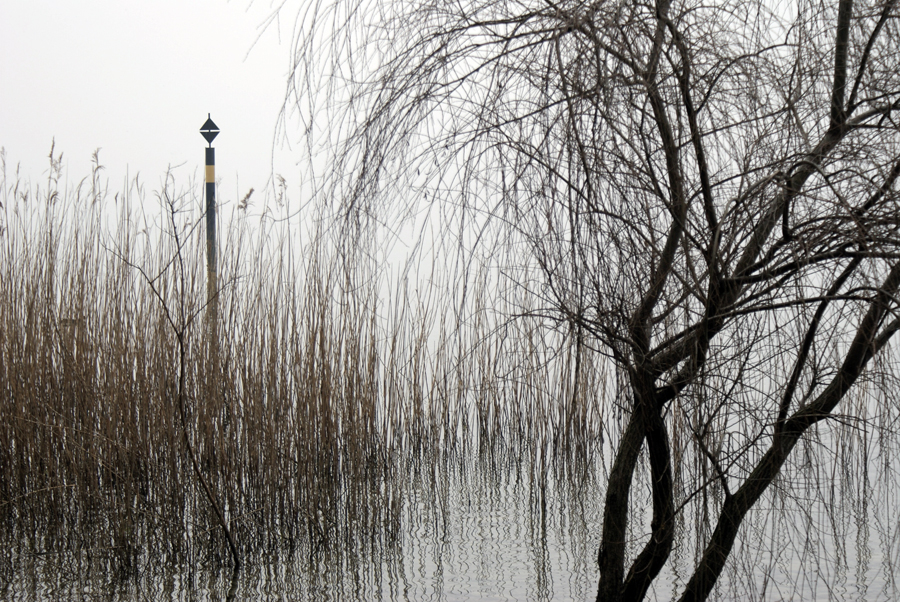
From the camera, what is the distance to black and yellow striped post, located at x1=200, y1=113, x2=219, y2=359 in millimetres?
2412

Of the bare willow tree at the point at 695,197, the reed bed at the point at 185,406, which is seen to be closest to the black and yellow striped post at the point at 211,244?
the reed bed at the point at 185,406

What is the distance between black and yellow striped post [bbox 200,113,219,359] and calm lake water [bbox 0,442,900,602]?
2.20ft

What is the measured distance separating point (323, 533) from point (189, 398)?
2.04ft

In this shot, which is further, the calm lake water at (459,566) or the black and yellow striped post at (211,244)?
the black and yellow striped post at (211,244)

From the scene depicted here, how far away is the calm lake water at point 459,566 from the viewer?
78.4 inches

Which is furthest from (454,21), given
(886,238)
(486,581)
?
(486,581)

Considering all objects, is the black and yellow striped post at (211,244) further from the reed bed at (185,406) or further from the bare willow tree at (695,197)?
the bare willow tree at (695,197)

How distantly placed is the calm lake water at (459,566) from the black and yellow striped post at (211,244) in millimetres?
670

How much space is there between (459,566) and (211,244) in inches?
71.5

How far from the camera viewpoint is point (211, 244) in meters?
3.27

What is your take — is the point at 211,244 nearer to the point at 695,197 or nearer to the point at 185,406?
the point at 185,406

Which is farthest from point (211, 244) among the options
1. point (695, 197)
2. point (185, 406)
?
point (695, 197)

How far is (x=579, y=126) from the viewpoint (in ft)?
4.44

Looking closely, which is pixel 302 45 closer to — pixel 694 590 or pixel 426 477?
pixel 694 590
